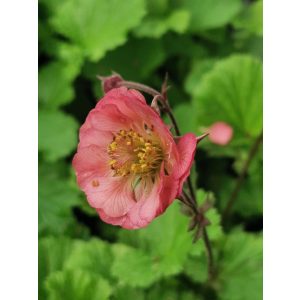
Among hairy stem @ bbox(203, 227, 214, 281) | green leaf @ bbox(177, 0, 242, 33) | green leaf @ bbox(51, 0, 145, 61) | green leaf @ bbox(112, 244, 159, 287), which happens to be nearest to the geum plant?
hairy stem @ bbox(203, 227, 214, 281)

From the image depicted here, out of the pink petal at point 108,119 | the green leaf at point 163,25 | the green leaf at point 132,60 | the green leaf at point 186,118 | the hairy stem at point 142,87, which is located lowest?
the pink petal at point 108,119

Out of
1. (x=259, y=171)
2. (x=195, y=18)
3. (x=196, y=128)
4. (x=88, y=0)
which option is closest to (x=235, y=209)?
(x=259, y=171)

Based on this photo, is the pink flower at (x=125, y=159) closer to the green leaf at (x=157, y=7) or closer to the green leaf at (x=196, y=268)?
the green leaf at (x=196, y=268)

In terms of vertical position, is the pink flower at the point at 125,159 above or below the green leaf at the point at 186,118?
below

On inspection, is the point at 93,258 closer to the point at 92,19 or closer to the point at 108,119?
the point at 108,119

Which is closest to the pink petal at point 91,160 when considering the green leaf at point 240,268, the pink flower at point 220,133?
the green leaf at point 240,268

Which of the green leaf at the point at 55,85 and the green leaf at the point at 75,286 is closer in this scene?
the green leaf at the point at 75,286
